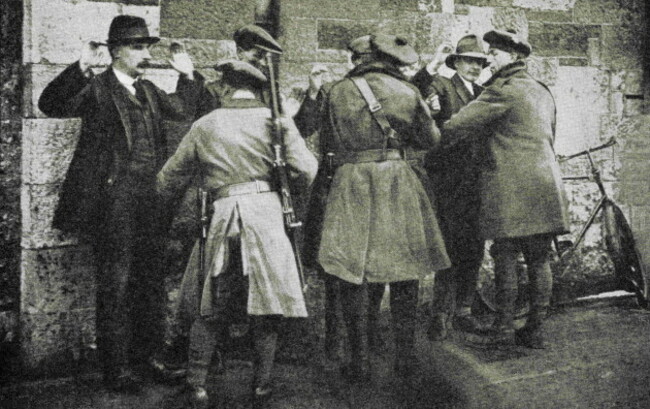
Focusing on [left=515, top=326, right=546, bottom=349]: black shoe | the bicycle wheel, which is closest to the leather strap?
[left=515, top=326, right=546, bottom=349]: black shoe

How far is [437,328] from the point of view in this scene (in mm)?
4887

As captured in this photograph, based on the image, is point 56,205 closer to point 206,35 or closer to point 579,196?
point 206,35

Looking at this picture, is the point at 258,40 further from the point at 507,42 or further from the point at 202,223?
the point at 507,42

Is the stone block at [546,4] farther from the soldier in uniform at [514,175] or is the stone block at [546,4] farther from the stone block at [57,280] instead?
the stone block at [57,280]

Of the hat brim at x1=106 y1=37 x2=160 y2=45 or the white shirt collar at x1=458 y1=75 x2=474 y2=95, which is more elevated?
the hat brim at x1=106 y1=37 x2=160 y2=45

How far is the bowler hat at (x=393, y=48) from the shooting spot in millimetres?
4082

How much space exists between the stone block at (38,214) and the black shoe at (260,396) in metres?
1.90

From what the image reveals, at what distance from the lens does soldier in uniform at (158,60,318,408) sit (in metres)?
3.60

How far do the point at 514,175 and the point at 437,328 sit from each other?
1.38m

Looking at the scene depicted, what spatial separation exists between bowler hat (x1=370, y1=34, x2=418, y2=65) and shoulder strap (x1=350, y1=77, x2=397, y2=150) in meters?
0.25

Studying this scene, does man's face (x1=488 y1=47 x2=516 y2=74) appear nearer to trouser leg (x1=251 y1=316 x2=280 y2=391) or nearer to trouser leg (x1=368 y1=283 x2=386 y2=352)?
trouser leg (x1=368 y1=283 x2=386 y2=352)

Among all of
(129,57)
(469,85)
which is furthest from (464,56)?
(129,57)

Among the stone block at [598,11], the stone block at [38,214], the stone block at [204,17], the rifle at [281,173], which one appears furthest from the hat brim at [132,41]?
the stone block at [598,11]

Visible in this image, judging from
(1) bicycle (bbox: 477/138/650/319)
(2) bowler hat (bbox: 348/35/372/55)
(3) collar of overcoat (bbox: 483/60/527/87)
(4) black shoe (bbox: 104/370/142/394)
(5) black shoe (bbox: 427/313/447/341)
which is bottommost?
(4) black shoe (bbox: 104/370/142/394)
